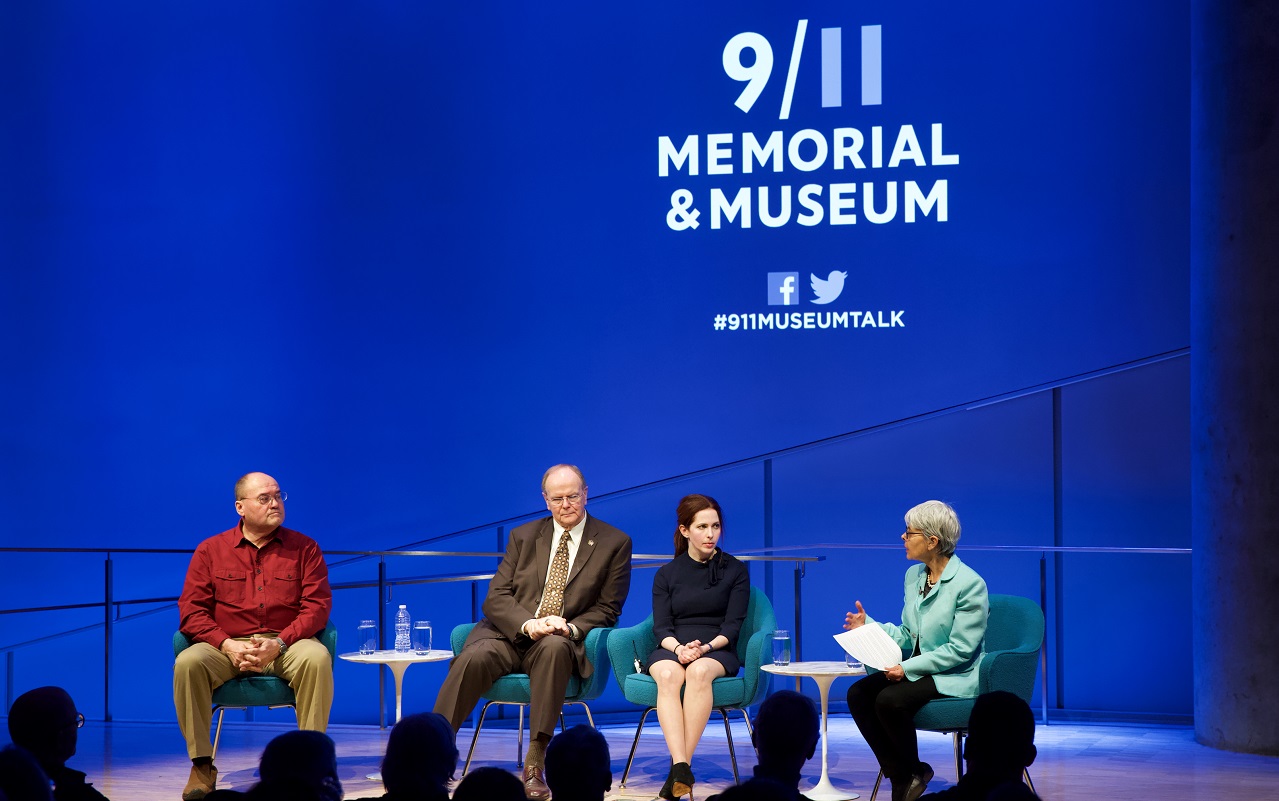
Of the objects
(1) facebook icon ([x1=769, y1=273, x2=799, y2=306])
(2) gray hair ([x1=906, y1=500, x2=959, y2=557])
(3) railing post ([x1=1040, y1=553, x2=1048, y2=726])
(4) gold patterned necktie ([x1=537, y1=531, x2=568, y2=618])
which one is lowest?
(3) railing post ([x1=1040, y1=553, x2=1048, y2=726])

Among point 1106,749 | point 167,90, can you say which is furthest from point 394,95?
point 1106,749

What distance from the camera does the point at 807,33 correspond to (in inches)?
301

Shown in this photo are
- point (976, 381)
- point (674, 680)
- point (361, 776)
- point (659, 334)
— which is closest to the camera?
point (674, 680)

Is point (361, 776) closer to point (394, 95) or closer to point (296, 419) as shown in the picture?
point (296, 419)

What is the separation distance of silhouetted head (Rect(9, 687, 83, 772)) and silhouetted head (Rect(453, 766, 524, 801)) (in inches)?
42.3

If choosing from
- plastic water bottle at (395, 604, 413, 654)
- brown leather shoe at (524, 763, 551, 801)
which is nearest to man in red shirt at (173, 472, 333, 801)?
plastic water bottle at (395, 604, 413, 654)

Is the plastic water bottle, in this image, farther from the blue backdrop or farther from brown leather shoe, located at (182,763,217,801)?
the blue backdrop

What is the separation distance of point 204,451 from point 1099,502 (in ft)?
17.3

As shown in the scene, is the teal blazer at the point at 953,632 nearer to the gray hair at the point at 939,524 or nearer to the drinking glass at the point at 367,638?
the gray hair at the point at 939,524

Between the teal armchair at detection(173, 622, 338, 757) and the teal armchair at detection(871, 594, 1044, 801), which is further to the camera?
the teal armchair at detection(173, 622, 338, 757)

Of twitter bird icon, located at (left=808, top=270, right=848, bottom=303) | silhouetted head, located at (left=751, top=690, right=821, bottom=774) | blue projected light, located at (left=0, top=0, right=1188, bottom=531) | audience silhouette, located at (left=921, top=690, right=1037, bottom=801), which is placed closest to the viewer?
audience silhouette, located at (left=921, top=690, right=1037, bottom=801)

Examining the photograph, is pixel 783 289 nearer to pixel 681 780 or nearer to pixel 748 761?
pixel 748 761

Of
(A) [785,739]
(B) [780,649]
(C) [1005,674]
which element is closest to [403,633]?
(B) [780,649]

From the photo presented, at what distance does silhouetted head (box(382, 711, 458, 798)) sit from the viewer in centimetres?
247
